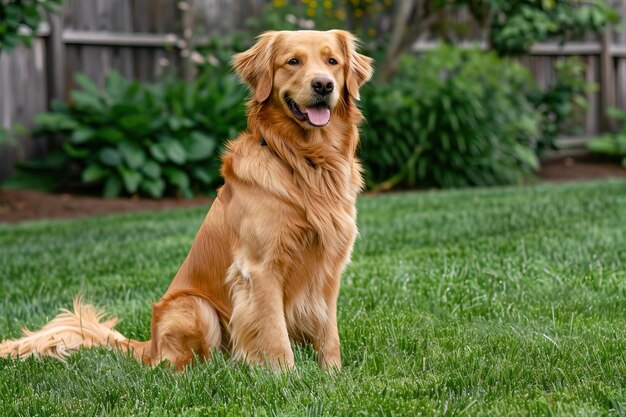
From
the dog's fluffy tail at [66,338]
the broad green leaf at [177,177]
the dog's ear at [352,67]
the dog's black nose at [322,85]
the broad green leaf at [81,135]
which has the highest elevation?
the dog's ear at [352,67]

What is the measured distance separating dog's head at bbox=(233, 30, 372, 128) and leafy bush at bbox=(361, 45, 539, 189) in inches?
296

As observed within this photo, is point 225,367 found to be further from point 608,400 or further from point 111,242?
point 111,242

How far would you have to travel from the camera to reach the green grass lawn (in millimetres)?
2789

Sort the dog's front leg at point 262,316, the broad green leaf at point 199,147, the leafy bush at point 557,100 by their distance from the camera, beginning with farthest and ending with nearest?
the leafy bush at point 557,100, the broad green leaf at point 199,147, the dog's front leg at point 262,316

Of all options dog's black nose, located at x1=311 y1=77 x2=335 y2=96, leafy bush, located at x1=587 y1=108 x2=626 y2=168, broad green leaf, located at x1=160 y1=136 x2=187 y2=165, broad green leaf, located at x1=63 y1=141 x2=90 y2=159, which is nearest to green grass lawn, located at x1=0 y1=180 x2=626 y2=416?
dog's black nose, located at x1=311 y1=77 x2=335 y2=96

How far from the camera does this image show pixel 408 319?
3.88 meters

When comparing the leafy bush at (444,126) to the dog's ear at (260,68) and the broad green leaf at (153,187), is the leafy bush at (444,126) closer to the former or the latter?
the broad green leaf at (153,187)

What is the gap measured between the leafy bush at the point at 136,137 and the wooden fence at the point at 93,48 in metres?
0.39

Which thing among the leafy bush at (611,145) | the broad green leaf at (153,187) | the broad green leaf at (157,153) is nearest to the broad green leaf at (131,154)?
the broad green leaf at (157,153)

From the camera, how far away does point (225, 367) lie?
124 inches

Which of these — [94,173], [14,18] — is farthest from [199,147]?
[14,18]

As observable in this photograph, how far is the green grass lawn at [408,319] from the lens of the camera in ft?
9.15

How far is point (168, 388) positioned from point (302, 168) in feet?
3.32

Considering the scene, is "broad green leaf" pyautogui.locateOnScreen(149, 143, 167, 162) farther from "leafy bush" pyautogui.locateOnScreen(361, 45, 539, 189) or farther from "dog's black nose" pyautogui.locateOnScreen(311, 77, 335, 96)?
"dog's black nose" pyautogui.locateOnScreen(311, 77, 335, 96)
